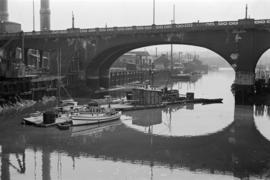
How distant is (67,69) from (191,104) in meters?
31.8

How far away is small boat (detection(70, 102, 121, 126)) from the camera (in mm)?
39969

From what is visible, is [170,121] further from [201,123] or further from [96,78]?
[96,78]

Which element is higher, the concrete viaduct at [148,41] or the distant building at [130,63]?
the concrete viaduct at [148,41]

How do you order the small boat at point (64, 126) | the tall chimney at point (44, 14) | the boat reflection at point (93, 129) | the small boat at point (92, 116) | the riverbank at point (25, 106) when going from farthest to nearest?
the tall chimney at point (44, 14) < the riverbank at point (25, 106) < the small boat at point (92, 116) < the small boat at point (64, 126) < the boat reflection at point (93, 129)

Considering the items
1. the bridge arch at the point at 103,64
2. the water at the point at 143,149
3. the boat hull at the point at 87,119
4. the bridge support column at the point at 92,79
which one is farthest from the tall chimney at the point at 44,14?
the boat hull at the point at 87,119

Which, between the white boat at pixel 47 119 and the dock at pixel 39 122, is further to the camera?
the white boat at pixel 47 119

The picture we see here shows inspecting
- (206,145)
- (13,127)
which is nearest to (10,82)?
(13,127)

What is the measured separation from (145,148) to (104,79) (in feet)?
176

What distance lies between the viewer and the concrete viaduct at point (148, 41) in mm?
57406

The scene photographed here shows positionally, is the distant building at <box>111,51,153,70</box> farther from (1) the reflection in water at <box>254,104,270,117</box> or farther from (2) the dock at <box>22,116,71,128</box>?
(2) the dock at <box>22,116,71,128</box>

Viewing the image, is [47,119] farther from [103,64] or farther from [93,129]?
[103,64]

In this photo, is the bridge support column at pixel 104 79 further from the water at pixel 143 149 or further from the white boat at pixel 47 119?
the white boat at pixel 47 119

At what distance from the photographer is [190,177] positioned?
2369 cm

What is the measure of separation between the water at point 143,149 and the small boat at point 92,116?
38.2 inches
